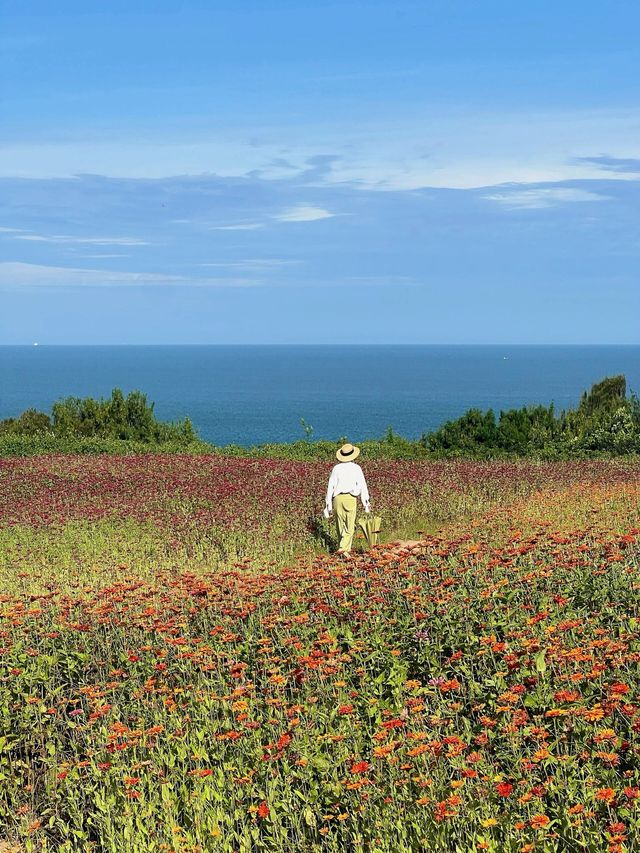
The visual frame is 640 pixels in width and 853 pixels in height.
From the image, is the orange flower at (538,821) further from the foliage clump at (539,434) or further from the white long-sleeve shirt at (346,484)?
the foliage clump at (539,434)

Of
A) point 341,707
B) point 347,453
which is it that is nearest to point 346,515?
point 347,453

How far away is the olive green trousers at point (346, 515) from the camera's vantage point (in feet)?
47.6

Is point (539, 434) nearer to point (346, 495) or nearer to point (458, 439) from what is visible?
point (458, 439)

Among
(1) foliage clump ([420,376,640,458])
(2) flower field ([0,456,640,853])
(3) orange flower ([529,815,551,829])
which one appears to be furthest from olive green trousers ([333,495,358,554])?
(1) foliage clump ([420,376,640,458])

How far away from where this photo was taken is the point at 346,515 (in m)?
14.6

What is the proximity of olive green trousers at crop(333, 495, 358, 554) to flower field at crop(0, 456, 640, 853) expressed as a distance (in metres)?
1.81

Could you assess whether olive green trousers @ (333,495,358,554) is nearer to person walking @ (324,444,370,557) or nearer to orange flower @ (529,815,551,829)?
person walking @ (324,444,370,557)

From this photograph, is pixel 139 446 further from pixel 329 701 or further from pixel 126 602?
pixel 329 701

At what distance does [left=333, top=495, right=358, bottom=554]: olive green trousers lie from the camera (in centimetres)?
1450

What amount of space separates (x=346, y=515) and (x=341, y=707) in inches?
321

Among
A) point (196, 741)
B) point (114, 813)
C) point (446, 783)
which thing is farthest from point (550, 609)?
point (114, 813)

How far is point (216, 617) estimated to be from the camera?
31.6 ft

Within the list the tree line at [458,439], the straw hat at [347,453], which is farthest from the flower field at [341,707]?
the tree line at [458,439]

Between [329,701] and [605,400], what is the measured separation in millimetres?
28780
